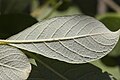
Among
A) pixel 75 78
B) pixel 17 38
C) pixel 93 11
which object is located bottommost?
pixel 93 11

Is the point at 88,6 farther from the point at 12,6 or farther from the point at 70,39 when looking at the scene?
the point at 70,39

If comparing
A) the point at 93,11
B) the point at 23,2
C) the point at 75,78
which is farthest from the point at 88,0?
the point at 75,78

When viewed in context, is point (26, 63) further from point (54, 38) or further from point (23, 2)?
point (23, 2)

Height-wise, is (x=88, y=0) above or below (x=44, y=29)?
below

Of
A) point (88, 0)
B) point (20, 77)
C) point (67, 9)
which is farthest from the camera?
point (88, 0)

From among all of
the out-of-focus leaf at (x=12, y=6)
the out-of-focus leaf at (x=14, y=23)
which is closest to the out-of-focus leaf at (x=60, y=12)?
the out-of-focus leaf at (x=12, y=6)

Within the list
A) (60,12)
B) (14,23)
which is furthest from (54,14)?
(14,23)

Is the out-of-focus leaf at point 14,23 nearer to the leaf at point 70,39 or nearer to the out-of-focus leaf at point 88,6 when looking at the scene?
the leaf at point 70,39
